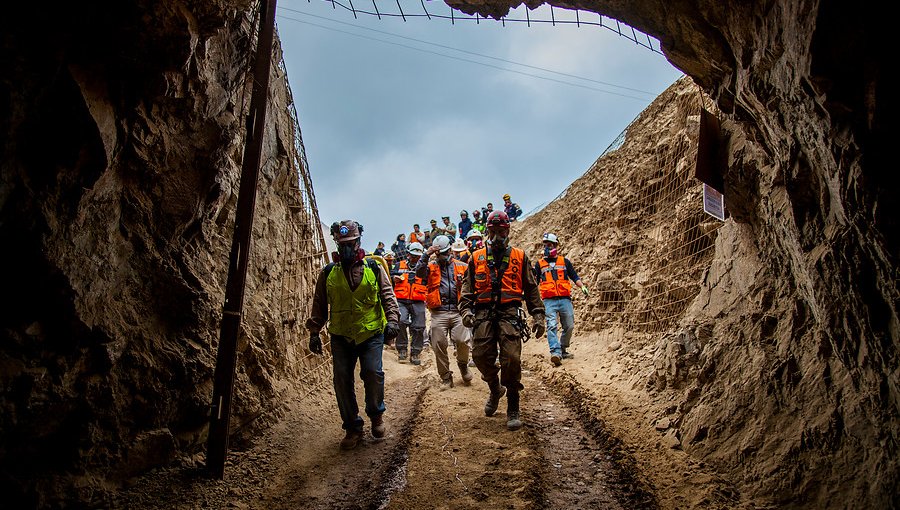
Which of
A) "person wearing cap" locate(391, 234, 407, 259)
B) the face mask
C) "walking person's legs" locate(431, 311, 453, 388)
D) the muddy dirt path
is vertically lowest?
the muddy dirt path

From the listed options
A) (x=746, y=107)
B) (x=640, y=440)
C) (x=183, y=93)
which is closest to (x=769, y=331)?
(x=640, y=440)

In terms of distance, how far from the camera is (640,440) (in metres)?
4.90

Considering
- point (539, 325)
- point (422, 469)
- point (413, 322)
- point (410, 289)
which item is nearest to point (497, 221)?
point (539, 325)

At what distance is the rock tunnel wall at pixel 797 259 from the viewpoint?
2611 mm

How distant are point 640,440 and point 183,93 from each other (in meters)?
4.96

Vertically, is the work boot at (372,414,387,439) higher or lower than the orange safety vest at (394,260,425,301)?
lower

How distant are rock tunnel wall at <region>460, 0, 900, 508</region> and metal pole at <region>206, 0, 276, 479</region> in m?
1.79

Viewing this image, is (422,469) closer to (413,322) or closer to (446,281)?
(446,281)

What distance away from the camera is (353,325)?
5.33m

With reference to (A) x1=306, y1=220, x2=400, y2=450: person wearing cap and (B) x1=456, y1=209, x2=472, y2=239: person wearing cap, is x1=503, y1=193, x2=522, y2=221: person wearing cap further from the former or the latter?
(A) x1=306, y1=220, x2=400, y2=450: person wearing cap

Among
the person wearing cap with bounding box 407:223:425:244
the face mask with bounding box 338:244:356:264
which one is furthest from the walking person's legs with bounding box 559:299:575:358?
the person wearing cap with bounding box 407:223:425:244

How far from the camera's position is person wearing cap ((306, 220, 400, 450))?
530 cm

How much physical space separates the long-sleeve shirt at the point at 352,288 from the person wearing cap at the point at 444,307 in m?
1.82

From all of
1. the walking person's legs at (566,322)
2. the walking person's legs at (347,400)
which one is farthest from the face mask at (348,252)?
the walking person's legs at (566,322)
